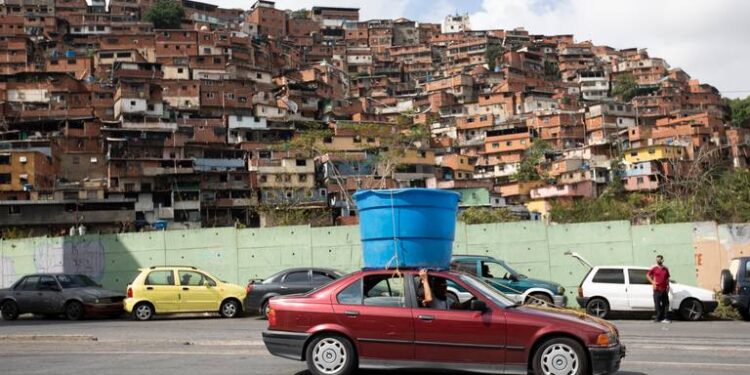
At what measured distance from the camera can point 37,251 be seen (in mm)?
23875

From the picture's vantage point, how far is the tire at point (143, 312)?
1894cm

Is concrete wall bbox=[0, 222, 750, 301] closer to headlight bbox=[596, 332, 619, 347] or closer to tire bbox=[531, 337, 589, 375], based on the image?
headlight bbox=[596, 332, 619, 347]

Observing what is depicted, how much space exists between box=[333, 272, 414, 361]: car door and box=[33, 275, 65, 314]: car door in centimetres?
1320

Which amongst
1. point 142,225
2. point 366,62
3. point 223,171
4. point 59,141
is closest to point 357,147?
point 223,171

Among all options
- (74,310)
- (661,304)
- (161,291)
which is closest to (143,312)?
(161,291)

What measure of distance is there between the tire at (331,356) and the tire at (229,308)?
36.6ft

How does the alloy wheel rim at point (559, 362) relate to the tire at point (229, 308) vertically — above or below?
above

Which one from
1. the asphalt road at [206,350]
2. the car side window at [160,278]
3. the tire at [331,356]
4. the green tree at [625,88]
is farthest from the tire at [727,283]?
the green tree at [625,88]

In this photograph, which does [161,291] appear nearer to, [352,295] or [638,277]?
[352,295]

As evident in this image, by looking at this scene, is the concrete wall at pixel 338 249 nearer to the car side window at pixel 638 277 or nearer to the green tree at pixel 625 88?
the car side window at pixel 638 277

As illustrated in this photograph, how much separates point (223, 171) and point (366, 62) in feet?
222

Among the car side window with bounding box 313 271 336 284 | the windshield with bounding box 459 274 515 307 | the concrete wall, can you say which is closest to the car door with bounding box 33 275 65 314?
the concrete wall

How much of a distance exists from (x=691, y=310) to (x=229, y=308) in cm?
1174

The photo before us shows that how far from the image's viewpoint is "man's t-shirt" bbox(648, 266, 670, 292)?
1677 centimetres
